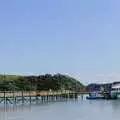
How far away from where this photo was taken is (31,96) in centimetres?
A: 13400

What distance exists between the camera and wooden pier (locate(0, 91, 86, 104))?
118 m

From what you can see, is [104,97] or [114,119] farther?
[104,97]

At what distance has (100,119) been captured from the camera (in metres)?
74.2

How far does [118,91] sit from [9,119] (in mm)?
103629

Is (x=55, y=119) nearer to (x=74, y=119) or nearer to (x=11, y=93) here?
(x=74, y=119)

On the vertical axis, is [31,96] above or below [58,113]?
above

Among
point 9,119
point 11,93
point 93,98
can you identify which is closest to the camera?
point 9,119

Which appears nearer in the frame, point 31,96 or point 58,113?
point 58,113

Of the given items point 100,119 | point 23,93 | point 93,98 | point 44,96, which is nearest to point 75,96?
point 93,98

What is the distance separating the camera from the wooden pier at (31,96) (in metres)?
118

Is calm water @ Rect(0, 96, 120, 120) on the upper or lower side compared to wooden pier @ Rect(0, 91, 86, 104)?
lower

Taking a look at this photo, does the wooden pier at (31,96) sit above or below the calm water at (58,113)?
above

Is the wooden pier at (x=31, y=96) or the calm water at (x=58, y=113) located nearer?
the calm water at (x=58, y=113)

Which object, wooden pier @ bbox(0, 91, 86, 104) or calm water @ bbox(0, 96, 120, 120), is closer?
calm water @ bbox(0, 96, 120, 120)
